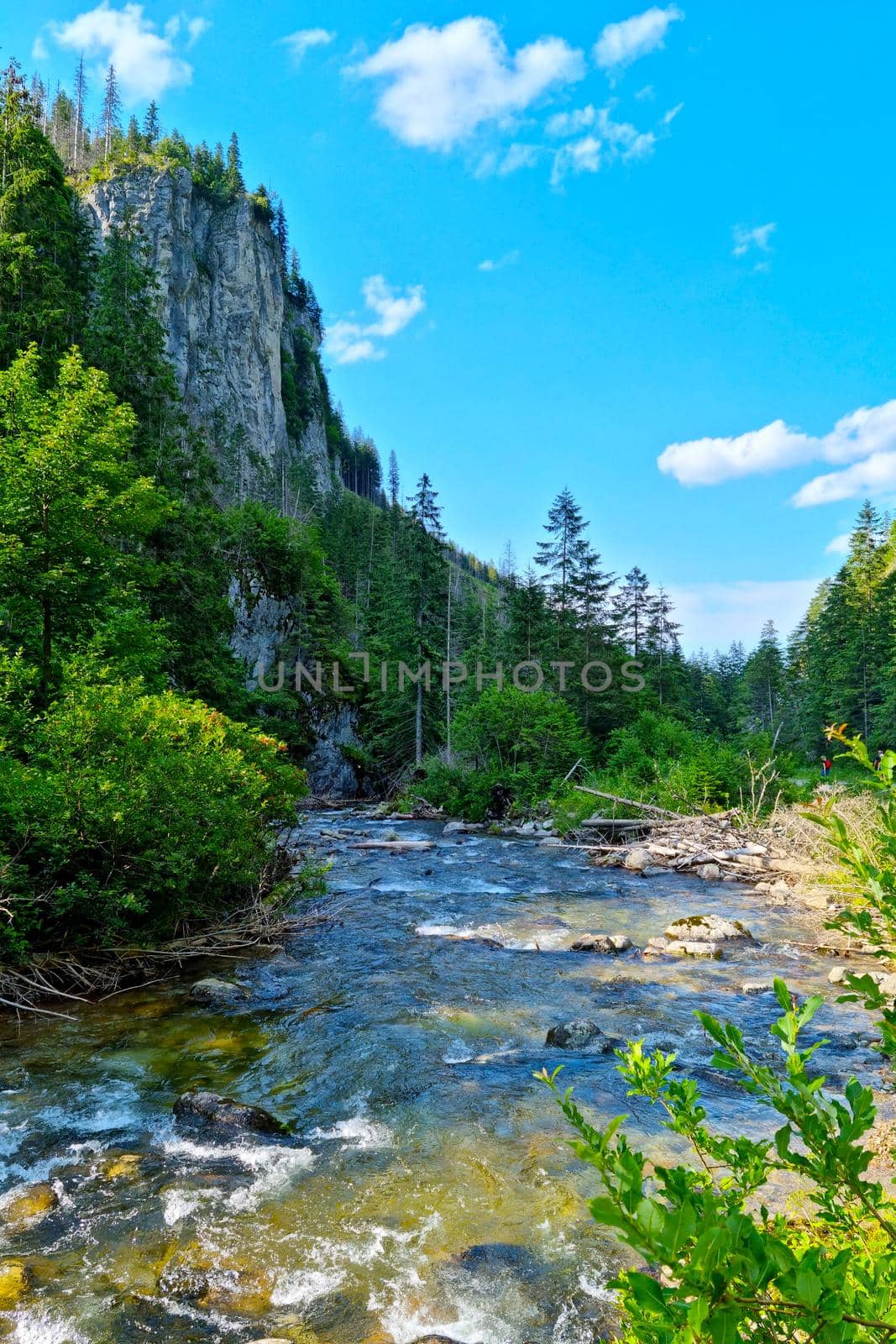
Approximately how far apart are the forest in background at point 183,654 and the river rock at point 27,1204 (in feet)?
10.1

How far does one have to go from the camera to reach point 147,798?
8344mm

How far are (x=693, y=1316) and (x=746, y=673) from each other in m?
76.2

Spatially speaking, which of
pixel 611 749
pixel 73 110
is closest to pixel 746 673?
pixel 611 749

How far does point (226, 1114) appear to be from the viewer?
5434 millimetres

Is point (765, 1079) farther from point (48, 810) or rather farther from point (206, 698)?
point (206, 698)

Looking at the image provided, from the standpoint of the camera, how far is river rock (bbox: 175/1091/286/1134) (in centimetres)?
536

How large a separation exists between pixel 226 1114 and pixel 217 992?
111 inches

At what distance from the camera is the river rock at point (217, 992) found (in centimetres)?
795

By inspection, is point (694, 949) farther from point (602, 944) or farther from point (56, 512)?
point (56, 512)

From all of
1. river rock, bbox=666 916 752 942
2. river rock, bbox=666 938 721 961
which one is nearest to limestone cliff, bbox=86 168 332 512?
river rock, bbox=666 916 752 942

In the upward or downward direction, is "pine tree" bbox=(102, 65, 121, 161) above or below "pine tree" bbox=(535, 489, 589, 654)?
above

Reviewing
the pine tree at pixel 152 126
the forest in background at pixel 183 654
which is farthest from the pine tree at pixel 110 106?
the forest in background at pixel 183 654

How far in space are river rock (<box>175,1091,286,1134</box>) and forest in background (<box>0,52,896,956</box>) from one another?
2.78 metres

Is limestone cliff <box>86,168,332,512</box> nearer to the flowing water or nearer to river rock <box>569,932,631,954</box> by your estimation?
river rock <box>569,932,631,954</box>
